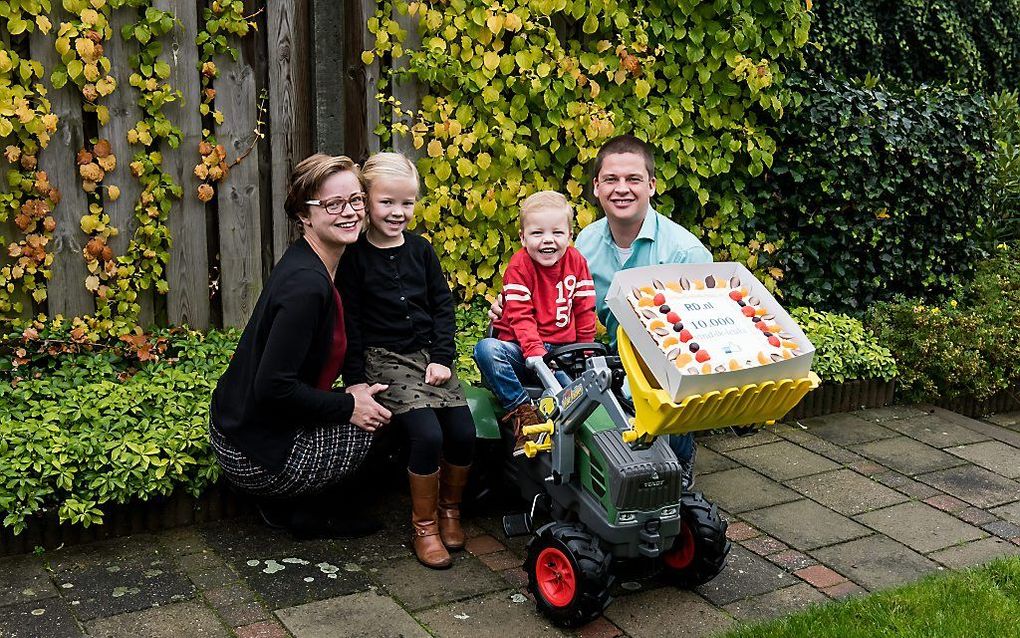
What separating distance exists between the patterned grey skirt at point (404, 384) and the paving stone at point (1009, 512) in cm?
229

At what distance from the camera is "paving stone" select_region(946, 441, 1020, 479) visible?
505 centimetres

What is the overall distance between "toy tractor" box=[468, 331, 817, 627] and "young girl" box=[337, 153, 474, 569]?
38 cm

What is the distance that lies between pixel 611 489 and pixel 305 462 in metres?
1.13

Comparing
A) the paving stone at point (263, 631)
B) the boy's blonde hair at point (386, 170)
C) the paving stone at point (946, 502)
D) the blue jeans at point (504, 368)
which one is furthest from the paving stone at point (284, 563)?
the paving stone at point (946, 502)

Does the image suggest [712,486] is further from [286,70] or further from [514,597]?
[286,70]

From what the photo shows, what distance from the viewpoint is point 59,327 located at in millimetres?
4809

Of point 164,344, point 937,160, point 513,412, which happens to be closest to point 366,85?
point 164,344

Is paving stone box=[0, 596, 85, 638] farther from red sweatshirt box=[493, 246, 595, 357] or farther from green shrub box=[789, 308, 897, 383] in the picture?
green shrub box=[789, 308, 897, 383]

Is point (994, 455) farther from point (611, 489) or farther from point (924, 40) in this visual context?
point (924, 40)

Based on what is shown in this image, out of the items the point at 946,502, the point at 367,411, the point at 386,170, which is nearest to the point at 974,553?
the point at 946,502

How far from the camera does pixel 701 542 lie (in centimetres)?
361

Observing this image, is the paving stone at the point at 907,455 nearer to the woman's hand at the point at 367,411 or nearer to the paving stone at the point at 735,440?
the paving stone at the point at 735,440

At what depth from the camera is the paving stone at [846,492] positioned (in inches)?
180

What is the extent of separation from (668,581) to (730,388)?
971mm
